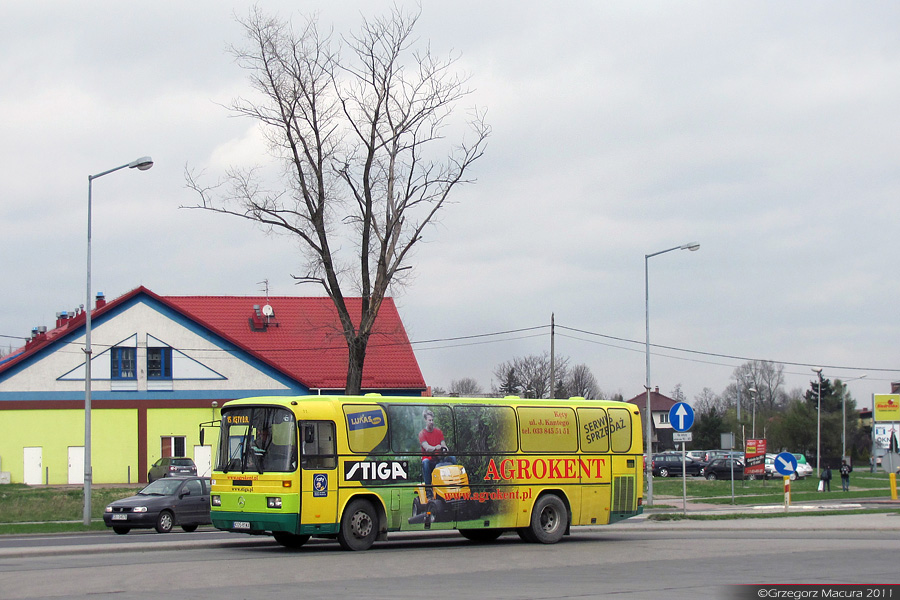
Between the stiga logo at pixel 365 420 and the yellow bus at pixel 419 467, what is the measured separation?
0.07 ft

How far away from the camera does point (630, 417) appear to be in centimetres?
2203

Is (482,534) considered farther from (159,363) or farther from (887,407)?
(159,363)

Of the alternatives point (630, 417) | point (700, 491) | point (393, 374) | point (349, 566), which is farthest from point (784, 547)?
point (393, 374)

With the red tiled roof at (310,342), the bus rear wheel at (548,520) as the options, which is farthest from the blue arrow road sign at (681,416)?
the red tiled roof at (310,342)

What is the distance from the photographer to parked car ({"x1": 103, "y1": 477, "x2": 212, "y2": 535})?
24.5m

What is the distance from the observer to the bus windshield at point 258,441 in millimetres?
17688

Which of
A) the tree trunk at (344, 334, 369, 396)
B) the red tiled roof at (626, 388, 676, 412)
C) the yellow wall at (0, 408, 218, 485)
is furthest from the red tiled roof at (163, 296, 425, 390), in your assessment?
the red tiled roof at (626, 388, 676, 412)

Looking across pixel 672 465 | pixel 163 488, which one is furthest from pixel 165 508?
pixel 672 465

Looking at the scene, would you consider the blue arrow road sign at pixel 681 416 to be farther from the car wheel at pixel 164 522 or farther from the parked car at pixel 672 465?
the parked car at pixel 672 465

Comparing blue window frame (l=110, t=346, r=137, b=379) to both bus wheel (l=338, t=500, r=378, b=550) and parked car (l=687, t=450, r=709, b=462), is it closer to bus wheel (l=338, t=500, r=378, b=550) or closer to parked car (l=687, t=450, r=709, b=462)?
parked car (l=687, t=450, r=709, b=462)

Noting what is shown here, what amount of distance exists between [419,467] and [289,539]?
2.74 metres

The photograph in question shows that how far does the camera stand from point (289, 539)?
1881 centimetres

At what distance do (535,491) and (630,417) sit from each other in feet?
10.2

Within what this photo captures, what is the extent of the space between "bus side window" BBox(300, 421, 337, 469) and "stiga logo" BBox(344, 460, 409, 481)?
13.8 inches
